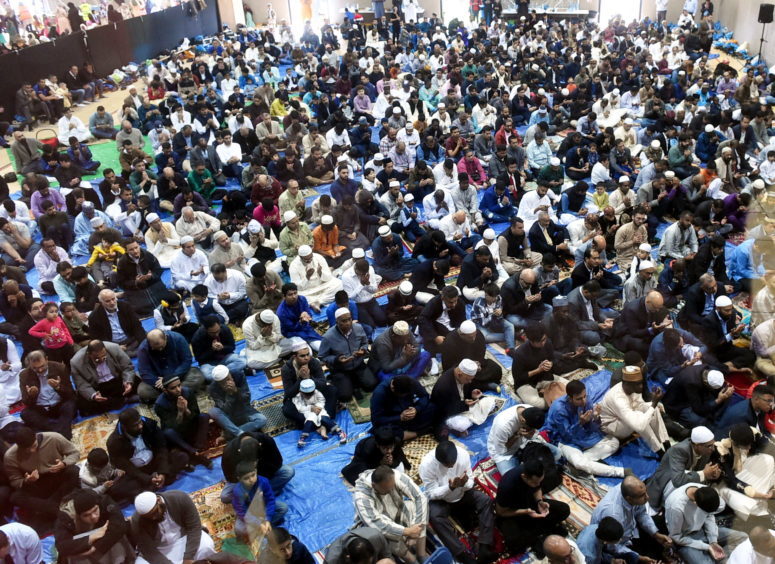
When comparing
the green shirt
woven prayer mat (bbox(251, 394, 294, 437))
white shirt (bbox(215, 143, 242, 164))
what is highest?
white shirt (bbox(215, 143, 242, 164))

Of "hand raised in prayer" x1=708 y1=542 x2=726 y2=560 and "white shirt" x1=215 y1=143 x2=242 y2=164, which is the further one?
"white shirt" x1=215 y1=143 x2=242 y2=164

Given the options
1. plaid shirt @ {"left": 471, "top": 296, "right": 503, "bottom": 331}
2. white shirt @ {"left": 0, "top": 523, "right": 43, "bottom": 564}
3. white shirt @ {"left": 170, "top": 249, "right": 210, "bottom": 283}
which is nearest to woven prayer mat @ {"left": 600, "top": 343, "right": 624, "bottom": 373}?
plaid shirt @ {"left": 471, "top": 296, "right": 503, "bottom": 331}

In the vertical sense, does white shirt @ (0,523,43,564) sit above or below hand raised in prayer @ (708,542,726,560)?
above

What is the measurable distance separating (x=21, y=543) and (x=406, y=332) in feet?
11.3

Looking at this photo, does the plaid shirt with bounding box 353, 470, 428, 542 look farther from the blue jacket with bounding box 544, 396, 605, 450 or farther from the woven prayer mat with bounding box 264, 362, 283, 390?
the woven prayer mat with bounding box 264, 362, 283, 390

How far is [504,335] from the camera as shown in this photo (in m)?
6.98

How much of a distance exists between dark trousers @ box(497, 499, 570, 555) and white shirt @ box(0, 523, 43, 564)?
318 centimetres

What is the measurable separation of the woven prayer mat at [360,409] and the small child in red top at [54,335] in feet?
9.39

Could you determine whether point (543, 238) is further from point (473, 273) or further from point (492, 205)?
point (492, 205)

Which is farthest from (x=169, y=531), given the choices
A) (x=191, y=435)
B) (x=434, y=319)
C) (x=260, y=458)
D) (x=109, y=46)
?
(x=109, y=46)

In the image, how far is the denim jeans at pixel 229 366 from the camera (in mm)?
6391

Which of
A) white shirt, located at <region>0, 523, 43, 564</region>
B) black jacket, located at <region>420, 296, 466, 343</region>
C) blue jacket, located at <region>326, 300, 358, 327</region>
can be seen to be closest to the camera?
white shirt, located at <region>0, 523, 43, 564</region>

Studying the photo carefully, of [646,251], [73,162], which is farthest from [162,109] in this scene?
[646,251]

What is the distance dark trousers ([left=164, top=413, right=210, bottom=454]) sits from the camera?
543cm
